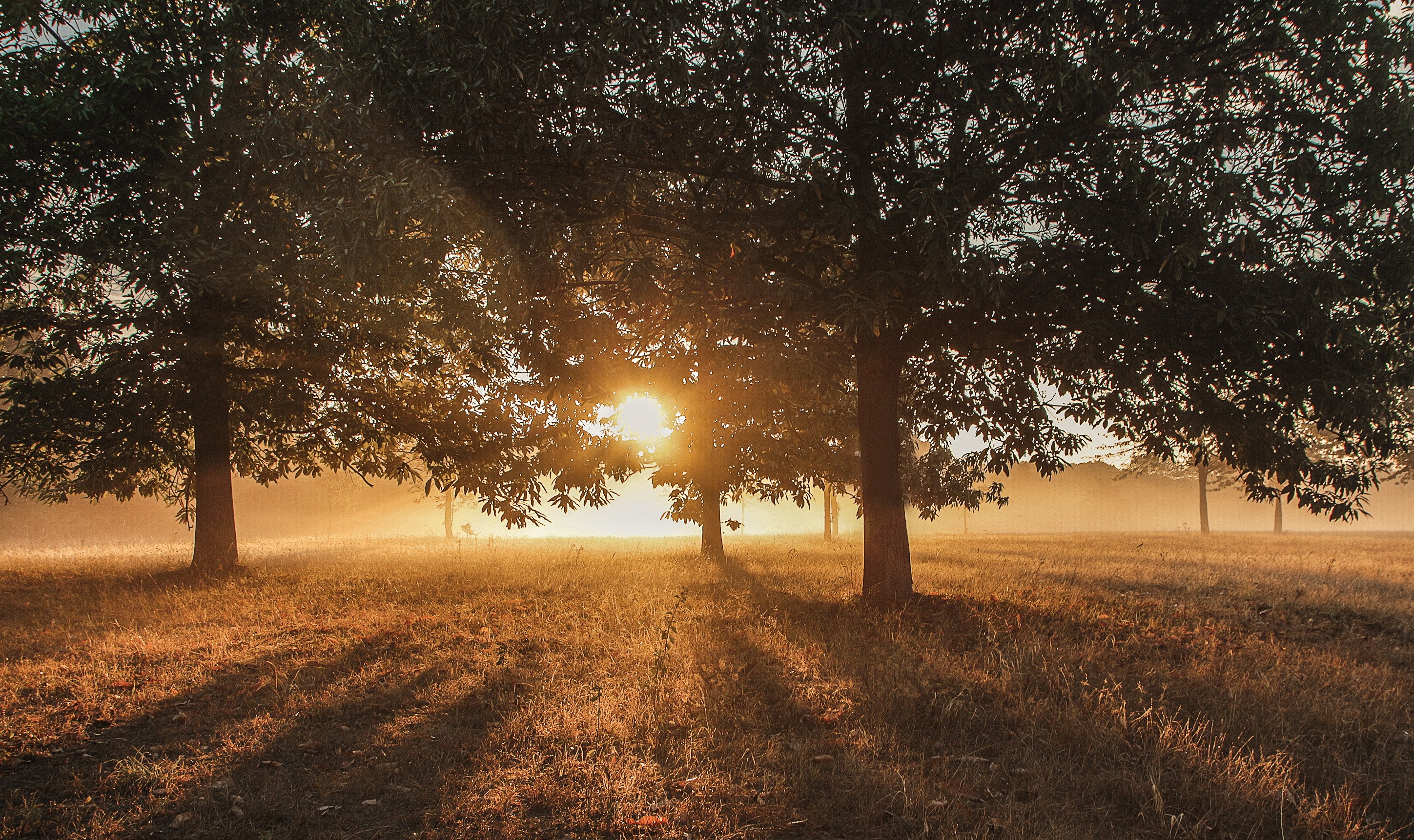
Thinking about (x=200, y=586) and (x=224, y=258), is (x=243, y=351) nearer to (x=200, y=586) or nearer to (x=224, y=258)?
(x=224, y=258)

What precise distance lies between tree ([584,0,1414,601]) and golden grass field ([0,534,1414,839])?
329 cm

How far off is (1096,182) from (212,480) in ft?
50.2

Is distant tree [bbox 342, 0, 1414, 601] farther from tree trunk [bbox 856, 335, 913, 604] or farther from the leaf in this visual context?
the leaf

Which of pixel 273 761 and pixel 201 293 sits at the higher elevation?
pixel 201 293

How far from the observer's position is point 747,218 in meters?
8.64

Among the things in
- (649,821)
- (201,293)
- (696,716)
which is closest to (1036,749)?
(696,716)

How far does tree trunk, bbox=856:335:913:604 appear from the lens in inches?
409

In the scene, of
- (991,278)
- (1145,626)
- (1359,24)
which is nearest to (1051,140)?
(991,278)

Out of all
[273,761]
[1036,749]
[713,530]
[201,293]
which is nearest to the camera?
[273,761]

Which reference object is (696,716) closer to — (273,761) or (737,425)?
(273,761)

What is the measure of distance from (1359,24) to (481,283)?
37.7ft

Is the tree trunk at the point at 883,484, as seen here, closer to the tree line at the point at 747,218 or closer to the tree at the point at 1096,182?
the tree line at the point at 747,218

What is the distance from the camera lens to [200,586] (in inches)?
454

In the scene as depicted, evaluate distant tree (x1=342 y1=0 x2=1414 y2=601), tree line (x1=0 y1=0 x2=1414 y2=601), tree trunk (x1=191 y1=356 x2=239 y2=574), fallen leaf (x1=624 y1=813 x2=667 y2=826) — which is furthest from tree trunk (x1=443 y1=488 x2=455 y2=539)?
fallen leaf (x1=624 y1=813 x2=667 y2=826)
